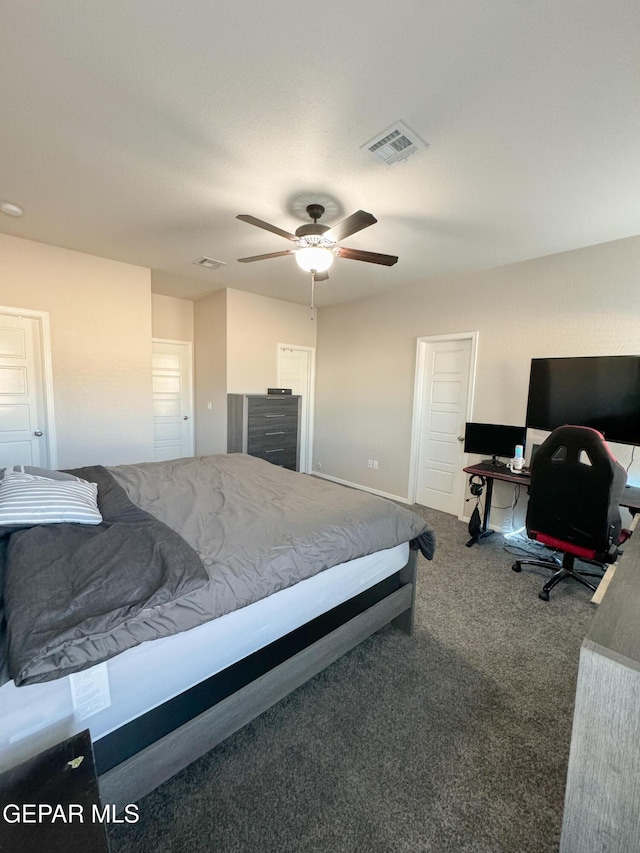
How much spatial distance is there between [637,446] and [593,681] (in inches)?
112

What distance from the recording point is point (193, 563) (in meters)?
→ 1.30

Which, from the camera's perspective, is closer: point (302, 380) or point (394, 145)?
point (394, 145)

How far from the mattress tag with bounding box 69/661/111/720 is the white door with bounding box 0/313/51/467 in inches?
130

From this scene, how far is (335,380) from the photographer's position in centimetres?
554

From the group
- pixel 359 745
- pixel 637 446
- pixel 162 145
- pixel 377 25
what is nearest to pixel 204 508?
pixel 359 745

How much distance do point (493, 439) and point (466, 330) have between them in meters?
1.26

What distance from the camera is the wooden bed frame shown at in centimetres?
111

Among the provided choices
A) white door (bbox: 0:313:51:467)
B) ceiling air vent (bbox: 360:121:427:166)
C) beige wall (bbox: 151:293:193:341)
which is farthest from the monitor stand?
beige wall (bbox: 151:293:193:341)

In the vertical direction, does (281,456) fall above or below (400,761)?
above

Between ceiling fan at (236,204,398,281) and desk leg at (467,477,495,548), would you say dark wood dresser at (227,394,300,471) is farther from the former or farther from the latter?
desk leg at (467,477,495,548)

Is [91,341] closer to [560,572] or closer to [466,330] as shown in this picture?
[466,330]

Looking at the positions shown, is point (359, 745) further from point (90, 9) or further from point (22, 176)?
point (22, 176)

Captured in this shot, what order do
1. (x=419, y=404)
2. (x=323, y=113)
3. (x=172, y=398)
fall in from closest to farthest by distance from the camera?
(x=323, y=113), (x=419, y=404), (x=172, y=398)

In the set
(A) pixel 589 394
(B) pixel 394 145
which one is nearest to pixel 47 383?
(B) pixel 394 145
